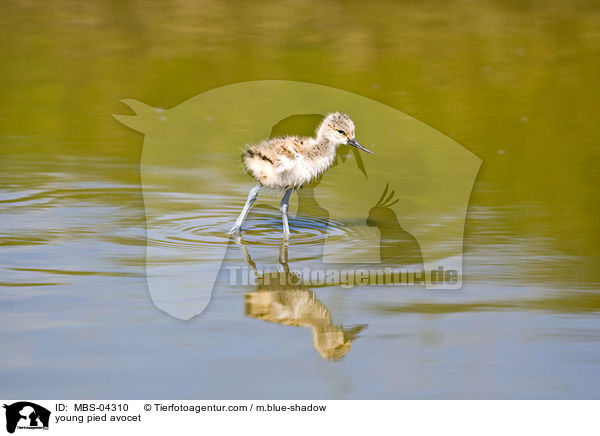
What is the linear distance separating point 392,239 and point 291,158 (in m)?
0.91

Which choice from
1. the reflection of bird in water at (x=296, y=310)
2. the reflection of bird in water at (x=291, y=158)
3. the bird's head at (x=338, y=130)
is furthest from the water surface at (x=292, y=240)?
the bird's head at (x=338, y=130)

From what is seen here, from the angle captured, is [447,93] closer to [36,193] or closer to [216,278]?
[36,193]

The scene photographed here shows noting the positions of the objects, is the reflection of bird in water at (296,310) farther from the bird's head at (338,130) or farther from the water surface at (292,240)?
the bird's head at (338,130)

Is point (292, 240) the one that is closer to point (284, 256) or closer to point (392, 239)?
point (284, 256)

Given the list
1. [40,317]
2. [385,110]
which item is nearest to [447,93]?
[385,110]

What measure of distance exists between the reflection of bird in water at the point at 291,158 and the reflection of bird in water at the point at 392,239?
0.59 metres

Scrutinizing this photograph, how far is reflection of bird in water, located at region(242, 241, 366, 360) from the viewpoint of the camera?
5328mm

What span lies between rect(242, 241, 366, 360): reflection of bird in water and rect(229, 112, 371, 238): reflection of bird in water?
0.96 meters

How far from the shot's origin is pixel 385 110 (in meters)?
11.7

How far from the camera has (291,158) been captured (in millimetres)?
7344

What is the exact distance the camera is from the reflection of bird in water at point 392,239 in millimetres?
6840
